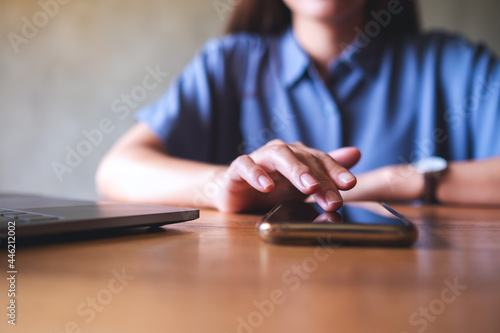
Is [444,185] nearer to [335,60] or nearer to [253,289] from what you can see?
[335,60]

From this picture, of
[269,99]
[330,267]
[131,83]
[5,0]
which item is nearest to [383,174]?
[269,99]

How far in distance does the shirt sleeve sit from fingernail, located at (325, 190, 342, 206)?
2.48ft

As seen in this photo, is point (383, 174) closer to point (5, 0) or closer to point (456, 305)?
point (456, 305)

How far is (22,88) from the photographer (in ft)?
6.30

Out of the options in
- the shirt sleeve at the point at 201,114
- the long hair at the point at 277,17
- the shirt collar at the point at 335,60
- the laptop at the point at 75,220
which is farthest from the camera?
the long hair at the point at 277,17

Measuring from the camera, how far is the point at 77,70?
190cm

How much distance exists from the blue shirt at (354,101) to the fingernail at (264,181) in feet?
2.46

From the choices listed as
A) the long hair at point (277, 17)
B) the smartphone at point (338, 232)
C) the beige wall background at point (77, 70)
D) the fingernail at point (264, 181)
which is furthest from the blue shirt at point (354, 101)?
the smartphone at point (338, 232)

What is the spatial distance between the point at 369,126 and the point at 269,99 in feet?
1.04

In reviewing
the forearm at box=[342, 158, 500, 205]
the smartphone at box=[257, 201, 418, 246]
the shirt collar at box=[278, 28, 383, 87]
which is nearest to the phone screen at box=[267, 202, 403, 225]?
the smartphone at box=[257, 201, 418, 246]

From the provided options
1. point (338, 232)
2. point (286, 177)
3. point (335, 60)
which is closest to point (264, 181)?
point (286, 177)

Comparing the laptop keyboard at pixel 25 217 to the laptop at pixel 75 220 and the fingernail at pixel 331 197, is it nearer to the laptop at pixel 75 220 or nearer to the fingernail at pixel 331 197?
the laptop at pixel 75 220

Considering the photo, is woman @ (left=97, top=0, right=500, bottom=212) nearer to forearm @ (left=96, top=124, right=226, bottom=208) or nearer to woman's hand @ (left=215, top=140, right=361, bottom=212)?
forearm @ (left=96, top=124, right=226, bottom=208)

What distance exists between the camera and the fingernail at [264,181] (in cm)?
42
